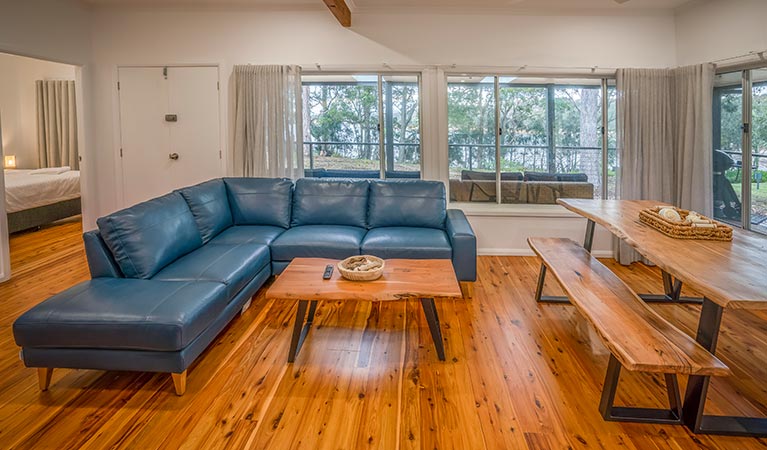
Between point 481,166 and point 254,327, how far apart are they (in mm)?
3132

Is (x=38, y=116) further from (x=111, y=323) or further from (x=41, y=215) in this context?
(x=111, y=323)

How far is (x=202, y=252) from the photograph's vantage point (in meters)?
3.31

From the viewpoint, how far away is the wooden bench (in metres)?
1.71

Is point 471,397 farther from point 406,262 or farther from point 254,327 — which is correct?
point 254,327

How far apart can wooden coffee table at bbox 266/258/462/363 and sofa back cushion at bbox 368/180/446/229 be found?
4.04ft

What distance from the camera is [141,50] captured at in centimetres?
493

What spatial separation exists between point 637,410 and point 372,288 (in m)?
1.42

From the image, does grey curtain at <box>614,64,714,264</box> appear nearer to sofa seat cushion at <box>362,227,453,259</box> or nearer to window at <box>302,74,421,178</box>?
window at <box>302,74,421,178</box>

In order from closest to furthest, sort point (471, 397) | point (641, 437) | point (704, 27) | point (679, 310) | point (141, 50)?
point (641, 437) → point (471, 397) → point (679, 310) → point (704, 27) → point (141, 50)

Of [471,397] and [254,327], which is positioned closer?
[471,397]

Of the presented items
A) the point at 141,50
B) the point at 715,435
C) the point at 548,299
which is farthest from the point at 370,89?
the point at 715,435

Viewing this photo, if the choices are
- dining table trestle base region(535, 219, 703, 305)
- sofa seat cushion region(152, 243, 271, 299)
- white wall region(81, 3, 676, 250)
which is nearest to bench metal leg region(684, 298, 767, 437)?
dining table trestle base region(535, 219, 703, 305)

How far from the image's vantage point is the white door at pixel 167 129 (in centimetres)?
494

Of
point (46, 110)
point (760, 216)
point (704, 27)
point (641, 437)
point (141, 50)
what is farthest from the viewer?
point (46, 110)
